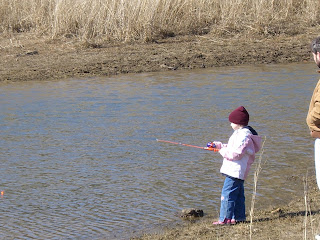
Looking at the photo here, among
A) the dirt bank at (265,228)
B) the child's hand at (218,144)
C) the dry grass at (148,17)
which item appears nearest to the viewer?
the dirt bank at (265,228)

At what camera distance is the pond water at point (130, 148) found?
5.38m

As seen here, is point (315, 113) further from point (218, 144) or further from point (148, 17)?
point (148, 17)

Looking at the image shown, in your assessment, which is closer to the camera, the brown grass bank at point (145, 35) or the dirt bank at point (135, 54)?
the dirt bank at point (135, 54)

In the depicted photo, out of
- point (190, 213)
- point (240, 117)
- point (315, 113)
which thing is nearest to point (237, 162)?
point (240, 117)

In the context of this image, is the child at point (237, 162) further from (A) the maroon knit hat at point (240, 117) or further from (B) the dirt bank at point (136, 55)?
(B) the dirt bank at point (136, 55)

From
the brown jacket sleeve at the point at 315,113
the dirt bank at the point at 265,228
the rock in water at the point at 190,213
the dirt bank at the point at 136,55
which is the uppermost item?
the brown jacket sleeve at the point at 315,113

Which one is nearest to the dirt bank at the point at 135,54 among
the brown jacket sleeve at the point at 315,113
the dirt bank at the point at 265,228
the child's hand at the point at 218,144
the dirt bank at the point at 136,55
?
the dirt bank at the point at 136,55

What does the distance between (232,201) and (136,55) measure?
8.97 meters

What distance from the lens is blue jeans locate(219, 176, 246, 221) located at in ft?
15.9

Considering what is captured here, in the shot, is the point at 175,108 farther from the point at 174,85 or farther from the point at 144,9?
the point at 144,9

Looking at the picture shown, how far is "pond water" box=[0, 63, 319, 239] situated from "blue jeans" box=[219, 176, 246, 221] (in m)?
0.44

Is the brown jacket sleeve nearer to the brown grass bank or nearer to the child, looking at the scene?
the child

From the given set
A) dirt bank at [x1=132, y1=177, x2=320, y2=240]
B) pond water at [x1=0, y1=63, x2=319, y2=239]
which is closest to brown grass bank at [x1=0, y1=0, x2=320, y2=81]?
pond water at [x1=0, y1=63, x2=319, y2=239]

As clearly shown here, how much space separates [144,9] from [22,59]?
129 inches
